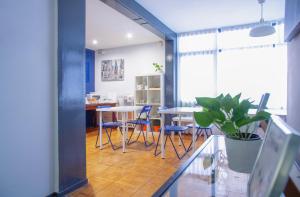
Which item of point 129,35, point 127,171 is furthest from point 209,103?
point 129,35

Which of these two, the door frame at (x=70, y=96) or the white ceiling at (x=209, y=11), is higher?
the white ceiling at (x=209, y=11)

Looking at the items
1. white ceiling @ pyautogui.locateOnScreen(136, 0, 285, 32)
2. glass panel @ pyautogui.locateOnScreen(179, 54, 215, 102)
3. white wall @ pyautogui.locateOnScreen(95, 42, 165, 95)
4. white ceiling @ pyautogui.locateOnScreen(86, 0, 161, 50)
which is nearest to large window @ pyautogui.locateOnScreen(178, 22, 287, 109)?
glass panel @ pyautogui.locateOnScreen(179, 54, 215, 102)

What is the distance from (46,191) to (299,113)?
2243 millimetres

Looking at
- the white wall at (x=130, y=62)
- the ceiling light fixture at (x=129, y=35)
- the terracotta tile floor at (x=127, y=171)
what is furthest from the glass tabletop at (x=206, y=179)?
the white wall at (x=130, y=62)

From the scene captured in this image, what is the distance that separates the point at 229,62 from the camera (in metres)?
4.90

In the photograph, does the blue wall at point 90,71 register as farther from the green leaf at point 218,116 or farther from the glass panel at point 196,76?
the green leaf at point 218,116

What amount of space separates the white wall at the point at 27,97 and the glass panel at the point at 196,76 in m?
3.79

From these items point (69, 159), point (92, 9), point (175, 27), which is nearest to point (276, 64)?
point (175, 27)

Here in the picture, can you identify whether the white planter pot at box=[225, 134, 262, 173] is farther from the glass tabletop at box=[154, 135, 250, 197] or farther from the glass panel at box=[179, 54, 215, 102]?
the glass panel at box=[179, 54, 215, 102]

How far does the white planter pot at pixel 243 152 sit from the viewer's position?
869 mm

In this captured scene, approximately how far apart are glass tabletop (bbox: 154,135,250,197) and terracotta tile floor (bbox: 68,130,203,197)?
48.5 inches

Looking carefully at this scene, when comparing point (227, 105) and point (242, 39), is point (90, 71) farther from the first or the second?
point (227, 105)

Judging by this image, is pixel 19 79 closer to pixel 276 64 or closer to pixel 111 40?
pixel 111 40

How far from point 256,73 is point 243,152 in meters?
4.33
